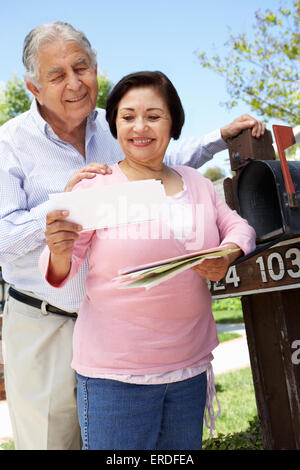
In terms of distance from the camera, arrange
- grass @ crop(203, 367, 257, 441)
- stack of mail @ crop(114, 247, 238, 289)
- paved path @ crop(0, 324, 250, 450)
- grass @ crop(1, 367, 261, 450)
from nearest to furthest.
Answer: stack of mail @ crop(114, 247, 238, 289)
grass @ crop(1, 367, 261, 450)
grass @ crop(203, 367, 257, 441)
paved path @ crop(0, 324, 250, 450)

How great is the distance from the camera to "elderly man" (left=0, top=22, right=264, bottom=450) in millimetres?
1864

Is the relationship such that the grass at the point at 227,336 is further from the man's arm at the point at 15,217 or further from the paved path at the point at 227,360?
the man's arm at the point at 15,217

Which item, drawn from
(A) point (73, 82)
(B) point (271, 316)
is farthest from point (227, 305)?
(A) point (73, 82)

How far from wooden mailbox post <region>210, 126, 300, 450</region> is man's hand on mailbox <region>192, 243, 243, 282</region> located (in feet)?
2.57

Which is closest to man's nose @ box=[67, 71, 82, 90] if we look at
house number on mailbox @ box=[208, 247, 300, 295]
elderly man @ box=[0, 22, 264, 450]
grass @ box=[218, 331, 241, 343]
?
elderly man @ box=[0, 22, 264, 450]

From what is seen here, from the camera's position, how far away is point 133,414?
1.50m

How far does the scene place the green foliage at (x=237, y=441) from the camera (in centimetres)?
375

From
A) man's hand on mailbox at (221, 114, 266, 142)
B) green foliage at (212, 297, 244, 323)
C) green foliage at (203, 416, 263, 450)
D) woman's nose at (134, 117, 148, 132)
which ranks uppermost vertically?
green foliage at (212, 297, 244, 323)

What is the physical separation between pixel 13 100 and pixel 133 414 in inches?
622

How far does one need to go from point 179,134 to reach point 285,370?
5.00ft

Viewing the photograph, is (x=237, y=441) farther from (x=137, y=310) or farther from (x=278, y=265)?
(x=137, y=310)

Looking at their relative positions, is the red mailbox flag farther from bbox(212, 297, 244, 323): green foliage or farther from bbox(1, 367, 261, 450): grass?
bbox(212, 297, 244, 323): green foliage

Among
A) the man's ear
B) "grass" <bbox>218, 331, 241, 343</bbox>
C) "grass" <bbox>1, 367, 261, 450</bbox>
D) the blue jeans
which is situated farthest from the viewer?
"grass" <bbox>218, 331, 241, 343</bbox>
